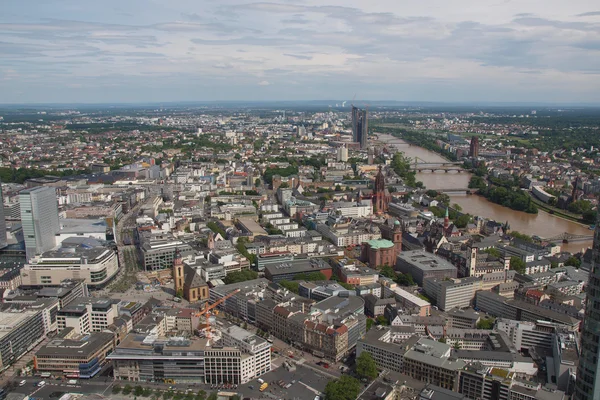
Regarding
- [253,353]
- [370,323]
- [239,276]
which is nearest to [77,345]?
[253,353]

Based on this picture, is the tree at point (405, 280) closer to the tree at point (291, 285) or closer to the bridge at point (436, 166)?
the tree at point (291, 285)

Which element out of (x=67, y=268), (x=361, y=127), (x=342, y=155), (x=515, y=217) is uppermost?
(x=361, y=127)

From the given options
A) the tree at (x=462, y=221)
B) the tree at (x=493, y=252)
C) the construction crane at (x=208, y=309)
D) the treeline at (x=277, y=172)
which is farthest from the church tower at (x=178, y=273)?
the treeline at (x=277, y=172)

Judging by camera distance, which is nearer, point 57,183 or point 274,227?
point 274,227

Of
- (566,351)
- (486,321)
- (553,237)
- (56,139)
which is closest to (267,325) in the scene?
(486,321)

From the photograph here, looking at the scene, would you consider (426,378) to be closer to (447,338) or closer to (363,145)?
(447,338)

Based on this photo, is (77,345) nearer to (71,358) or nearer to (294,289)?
(71,358)
